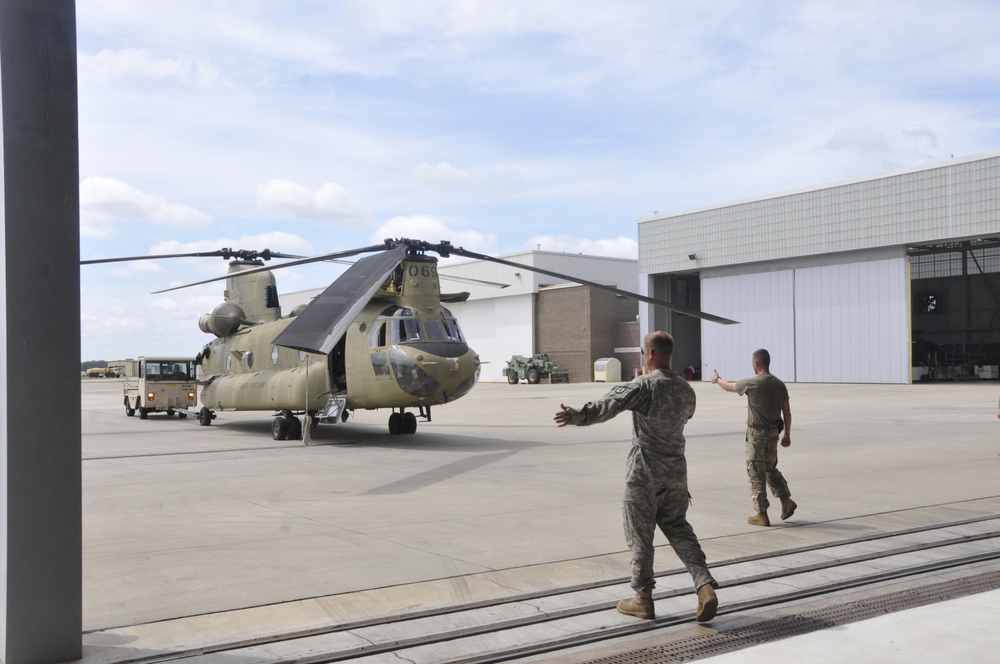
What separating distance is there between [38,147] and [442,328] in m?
13.2

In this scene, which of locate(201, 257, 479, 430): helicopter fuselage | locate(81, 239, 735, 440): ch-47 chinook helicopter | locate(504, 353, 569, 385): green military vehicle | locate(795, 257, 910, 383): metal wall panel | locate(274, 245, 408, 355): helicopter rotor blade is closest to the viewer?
locate(274, 245, 408, 355): helicopter rotor blade

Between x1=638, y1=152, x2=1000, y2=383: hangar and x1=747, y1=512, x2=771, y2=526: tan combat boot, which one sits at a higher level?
x1=638, y1=152, x2=1000, y2=383: hangar

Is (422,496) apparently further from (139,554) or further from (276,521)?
(139,554)

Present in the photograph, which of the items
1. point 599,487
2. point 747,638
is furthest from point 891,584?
point 599,487

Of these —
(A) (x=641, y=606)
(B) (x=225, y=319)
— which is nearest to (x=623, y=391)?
(A) (x=641, y=606)

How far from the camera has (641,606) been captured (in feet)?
18.8

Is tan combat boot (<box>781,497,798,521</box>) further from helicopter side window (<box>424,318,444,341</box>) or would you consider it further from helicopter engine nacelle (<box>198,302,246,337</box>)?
helicopter engine nacelle (<box>198,302,246,337</box>)

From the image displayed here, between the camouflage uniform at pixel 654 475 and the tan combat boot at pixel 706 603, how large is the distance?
0.11 meters

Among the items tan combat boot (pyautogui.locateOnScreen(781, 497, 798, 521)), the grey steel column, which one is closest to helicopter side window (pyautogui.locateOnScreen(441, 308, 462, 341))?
tan combat boot (pyautogui.locateOnScreen(781, 497, 798, 521))

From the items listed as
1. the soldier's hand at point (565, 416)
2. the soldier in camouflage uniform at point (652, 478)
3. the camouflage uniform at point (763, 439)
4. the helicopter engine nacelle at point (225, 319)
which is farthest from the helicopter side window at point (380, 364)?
the soldier's hand at point (565, 416)

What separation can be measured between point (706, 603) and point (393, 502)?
18.7ft

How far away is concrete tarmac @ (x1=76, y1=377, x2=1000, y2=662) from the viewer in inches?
260

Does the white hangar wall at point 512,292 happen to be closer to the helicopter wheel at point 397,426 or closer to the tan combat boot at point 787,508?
the helicopter wheel at point 397,426

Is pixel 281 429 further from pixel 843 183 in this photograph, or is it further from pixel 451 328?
pixel 843 183
